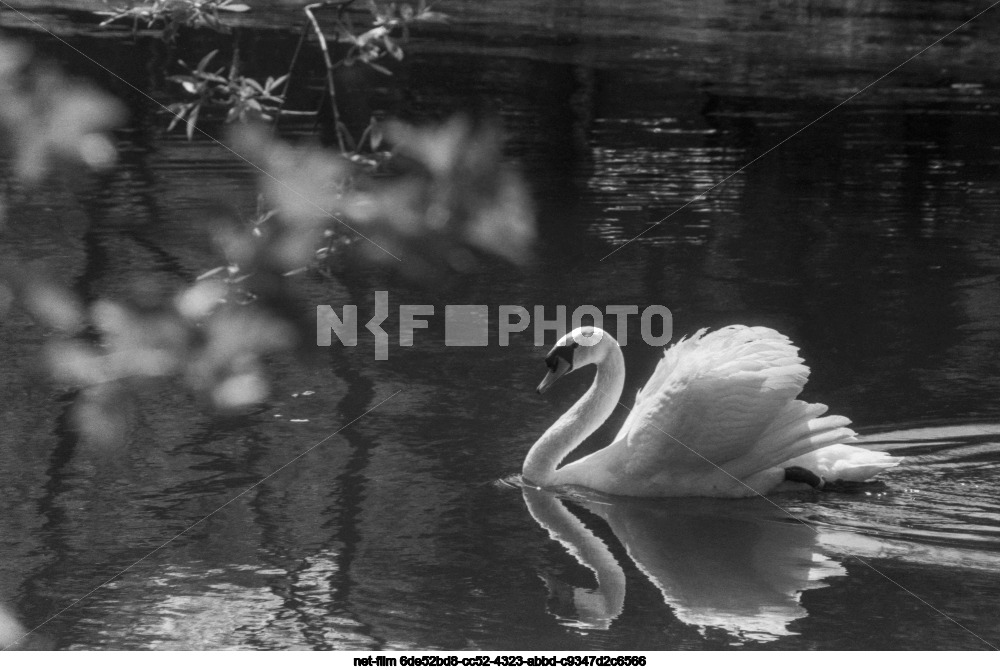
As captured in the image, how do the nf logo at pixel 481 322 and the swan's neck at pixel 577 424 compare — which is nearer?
the swan's neck at pixel 577 424

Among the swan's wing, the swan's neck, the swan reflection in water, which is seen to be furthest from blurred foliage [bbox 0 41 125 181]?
the swan's neck

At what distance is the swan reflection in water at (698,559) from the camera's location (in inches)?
210

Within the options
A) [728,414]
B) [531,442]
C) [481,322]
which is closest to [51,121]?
[728,414]

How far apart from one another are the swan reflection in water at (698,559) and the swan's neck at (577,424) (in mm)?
122

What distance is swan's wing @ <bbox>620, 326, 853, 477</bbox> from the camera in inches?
252

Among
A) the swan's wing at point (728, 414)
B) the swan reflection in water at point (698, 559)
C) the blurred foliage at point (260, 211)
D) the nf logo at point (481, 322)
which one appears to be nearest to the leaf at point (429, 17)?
the blurred foliage at point (260, 211)

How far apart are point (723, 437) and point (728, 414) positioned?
115 millimetres

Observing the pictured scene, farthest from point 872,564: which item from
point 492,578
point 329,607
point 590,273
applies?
point 590,273

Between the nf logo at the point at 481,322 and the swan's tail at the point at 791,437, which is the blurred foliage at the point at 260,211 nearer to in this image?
A: the swan's tail at the point at 791,437

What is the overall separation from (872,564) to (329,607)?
91.4 inches

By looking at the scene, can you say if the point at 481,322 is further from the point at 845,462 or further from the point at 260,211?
the point at 260,211

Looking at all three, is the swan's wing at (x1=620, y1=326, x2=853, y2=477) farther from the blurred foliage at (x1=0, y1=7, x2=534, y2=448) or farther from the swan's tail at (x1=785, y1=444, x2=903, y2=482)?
the blurred foliage at (x1=0, y1=7, x2=534, y2=448)

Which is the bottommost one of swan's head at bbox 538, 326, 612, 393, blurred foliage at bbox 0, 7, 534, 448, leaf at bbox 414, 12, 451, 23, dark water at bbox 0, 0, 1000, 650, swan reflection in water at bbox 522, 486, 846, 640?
swan reflection in water at bbox 522, 486, 846, 640

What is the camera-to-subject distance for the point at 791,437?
21.4 feet
